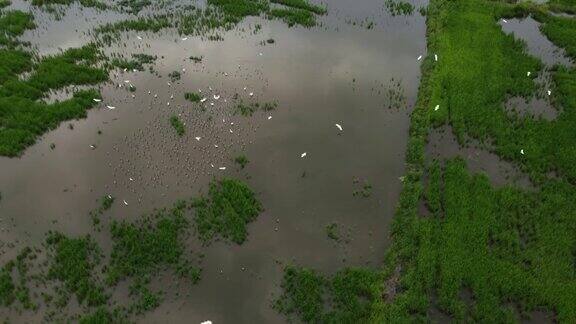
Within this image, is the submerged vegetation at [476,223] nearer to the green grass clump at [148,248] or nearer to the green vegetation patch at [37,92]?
the green grass clump at [148,248]

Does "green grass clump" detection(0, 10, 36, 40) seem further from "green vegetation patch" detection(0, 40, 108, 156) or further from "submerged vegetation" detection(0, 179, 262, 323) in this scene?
"submerged vegetation" detection(0, 179, 262, 323)

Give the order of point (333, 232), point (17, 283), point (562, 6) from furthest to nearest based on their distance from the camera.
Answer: point (562, 6), point (333, 232), point (17, 283)

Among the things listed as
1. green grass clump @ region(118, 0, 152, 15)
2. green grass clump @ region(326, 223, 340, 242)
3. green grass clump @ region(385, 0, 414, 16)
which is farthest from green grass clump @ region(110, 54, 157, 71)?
green grass clump @ region(385, 0, 414, 16)

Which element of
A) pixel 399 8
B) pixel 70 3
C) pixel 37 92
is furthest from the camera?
pixel 399 8

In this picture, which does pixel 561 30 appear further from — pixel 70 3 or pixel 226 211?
pixel 70 3

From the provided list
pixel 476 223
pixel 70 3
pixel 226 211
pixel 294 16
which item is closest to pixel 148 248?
pixel 226 211

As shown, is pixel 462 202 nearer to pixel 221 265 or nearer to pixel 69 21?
pixel 221 265

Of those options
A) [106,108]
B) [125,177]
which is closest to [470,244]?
[125,177]

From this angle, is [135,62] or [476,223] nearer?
[476,223]
